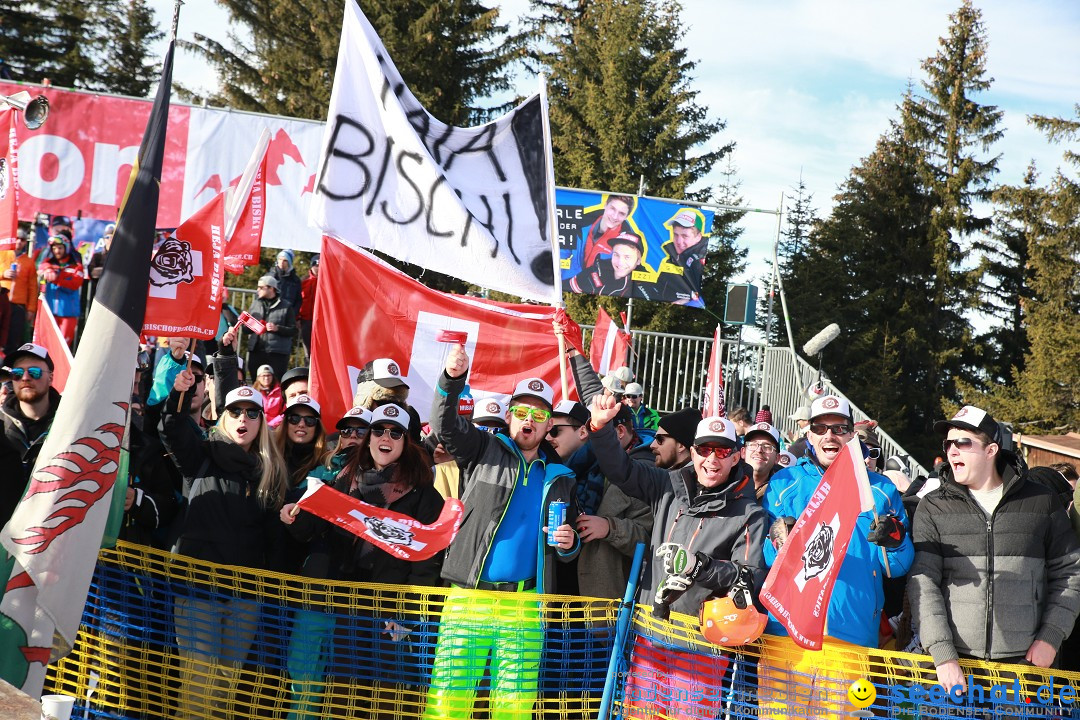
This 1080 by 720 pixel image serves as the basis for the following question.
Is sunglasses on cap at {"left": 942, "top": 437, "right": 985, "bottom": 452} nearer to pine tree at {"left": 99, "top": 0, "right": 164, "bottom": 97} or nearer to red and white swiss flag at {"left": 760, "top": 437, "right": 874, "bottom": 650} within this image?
red and white swiss flag at {"left": 760, "top": 437, "right": 874, "bottom": 650}

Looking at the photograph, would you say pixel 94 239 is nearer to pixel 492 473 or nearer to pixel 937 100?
pixel 492 473

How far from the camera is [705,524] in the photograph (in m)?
5.13

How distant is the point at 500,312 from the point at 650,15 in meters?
23.8

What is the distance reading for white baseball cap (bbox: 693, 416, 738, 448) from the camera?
514 cm

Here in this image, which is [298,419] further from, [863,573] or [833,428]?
[863,573]

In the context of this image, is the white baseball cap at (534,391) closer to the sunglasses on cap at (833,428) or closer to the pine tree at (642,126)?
the sunglasses on cap at (833,428)

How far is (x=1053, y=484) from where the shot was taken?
6602mm

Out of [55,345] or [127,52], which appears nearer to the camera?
[55,345]

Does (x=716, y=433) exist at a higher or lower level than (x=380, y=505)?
higher

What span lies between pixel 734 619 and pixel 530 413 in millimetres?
1547

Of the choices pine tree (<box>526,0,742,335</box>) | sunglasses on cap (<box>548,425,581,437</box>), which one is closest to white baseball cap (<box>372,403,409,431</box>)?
sunglasses on cap (<box>548,425,581,437</box>)

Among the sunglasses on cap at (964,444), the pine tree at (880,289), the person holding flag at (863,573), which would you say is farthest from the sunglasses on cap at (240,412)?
the pine tree at (880,289)

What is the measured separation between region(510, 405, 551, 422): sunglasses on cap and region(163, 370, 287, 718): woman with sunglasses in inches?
49.9

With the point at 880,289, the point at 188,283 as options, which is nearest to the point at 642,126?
the point at 880,289
